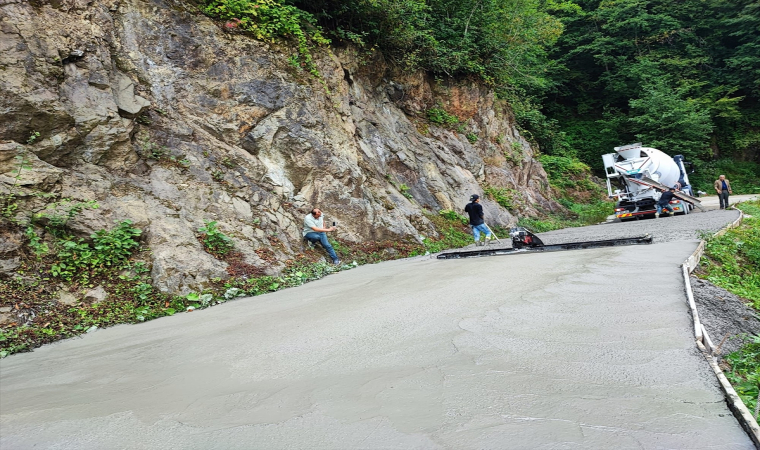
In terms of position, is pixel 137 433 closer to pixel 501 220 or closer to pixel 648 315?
pixel 648 315

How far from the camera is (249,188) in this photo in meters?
10.3

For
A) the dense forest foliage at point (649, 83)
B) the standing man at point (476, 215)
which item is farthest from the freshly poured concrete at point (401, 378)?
the dense forest foliage at point (649, 83)

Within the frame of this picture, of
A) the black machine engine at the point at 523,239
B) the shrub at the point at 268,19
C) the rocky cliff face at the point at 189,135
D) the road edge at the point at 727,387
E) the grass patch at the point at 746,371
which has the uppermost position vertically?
the shrub at the point at 268,19

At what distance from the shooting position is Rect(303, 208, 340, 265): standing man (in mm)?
10266

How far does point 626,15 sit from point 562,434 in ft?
136

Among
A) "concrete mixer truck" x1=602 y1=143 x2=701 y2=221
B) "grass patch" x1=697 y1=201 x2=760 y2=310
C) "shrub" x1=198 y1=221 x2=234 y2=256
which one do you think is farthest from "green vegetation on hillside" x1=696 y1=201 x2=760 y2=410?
"shrub" x1=198 y1=221 x2=234 y2=256

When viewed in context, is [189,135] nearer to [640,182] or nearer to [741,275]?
[741,275]

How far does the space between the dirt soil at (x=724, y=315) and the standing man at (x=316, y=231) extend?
697cm

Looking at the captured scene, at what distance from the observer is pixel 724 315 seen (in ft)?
15.9

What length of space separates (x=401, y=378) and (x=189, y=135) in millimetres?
8983

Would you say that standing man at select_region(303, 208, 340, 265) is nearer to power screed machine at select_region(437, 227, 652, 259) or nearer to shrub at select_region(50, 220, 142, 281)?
power screed machine at select_region(437, 227, 652, 259)

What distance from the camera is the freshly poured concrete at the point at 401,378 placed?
249 centimetres

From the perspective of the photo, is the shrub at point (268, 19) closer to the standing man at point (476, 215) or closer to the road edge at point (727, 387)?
the standing man at point (476, 215)

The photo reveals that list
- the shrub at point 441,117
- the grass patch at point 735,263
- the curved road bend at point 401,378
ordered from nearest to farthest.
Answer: the curved road bend at point 401,378 → the grass patch at point 735,263 → the shrub at point 441,117
